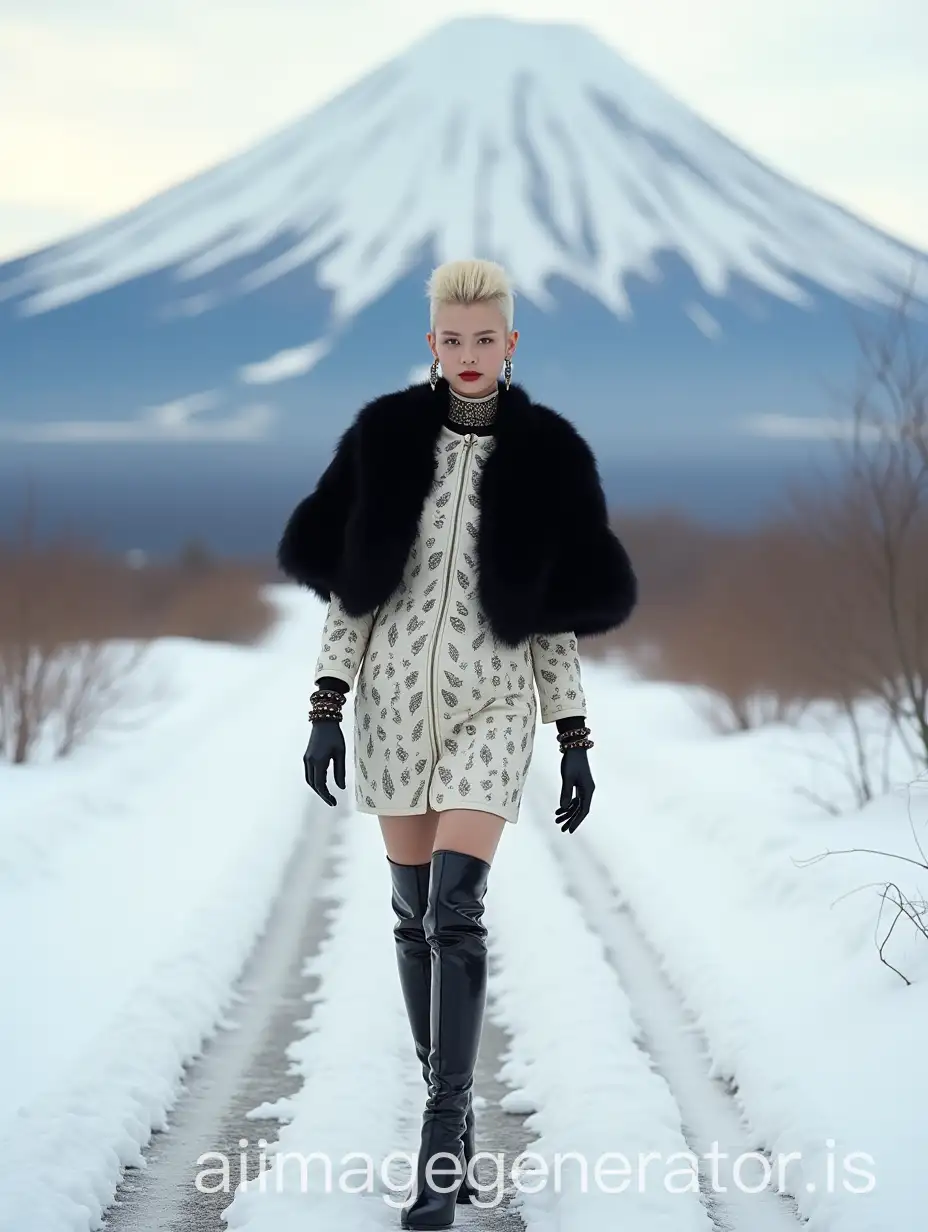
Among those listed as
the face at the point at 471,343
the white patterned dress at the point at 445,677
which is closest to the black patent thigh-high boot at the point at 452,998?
the white patterned dress at the point at 445,677

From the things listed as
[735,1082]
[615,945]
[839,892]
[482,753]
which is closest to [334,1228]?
[482,753]

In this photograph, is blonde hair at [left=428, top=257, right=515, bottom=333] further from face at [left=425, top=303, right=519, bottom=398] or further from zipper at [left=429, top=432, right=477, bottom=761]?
zipper at [left=429, top=432, right=477, bottom=761]

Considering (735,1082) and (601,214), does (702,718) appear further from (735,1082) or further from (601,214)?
(601,214)

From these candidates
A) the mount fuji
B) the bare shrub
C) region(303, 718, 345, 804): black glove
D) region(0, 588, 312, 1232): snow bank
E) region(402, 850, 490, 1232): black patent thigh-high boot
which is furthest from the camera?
the mount fuji

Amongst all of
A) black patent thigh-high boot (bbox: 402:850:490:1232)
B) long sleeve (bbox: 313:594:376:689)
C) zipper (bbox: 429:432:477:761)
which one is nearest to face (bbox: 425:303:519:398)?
zipper (bbox: 429:432:477:761)

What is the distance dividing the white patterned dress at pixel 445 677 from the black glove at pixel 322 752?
60 millimetres

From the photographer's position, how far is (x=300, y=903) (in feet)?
19.4

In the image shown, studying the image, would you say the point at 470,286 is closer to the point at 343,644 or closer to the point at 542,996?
the point at 343,644

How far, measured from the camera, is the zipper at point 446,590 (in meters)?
2.92

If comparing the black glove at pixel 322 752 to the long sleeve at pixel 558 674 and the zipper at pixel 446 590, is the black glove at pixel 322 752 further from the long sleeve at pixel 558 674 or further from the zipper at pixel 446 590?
the long sleeve at pixel 558 674

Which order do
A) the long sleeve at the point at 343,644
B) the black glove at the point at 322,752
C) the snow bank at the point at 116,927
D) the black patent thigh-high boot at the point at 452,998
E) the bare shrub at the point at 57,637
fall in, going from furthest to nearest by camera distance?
1. the bare shrub at the point at 57,637
2. the snow bank at the point at 116,927
3. the long sleeve at the point at 343,644
4. the black glove at the point at 322,752
5. the black patent thigh-high boot at the point at 452,998

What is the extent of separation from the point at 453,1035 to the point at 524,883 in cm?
327

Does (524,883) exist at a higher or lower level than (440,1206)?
lower

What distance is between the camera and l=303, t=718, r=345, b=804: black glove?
9.49 ft
